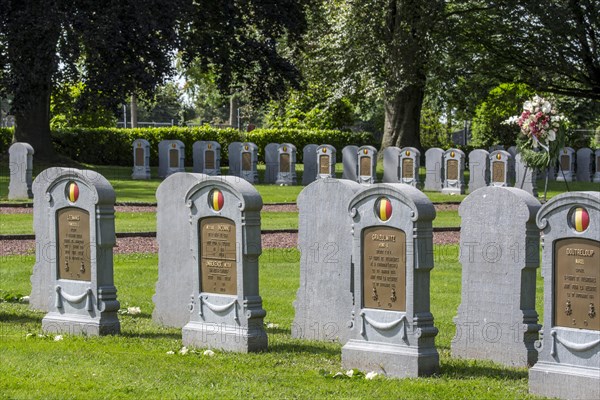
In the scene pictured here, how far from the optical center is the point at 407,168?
31.3 meters

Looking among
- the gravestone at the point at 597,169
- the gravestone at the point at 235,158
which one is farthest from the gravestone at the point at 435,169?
the gravestone at the point at 597,169

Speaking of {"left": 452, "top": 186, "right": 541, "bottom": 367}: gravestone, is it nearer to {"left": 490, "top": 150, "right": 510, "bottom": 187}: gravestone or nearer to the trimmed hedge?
{"left": 490, "top": 150, "right": 510, "bottom": 187}: gravestone

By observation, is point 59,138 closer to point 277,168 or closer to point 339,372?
point 277,168

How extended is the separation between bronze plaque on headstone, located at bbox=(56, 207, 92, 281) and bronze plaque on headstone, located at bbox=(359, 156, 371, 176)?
21.7 meters

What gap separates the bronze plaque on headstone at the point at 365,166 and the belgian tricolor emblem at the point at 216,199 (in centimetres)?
2235

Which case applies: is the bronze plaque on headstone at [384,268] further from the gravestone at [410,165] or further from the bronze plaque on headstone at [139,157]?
the bronze plaque on headstone at [139,157]

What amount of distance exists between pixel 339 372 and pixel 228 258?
1693 millimetres

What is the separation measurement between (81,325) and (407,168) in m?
21.7

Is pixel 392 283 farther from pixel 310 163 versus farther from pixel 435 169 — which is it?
pixel 310 163

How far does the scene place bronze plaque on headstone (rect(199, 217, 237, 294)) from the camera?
31.1 ft


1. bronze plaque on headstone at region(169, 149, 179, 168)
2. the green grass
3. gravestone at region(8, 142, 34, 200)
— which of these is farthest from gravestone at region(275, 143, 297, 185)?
the green grass

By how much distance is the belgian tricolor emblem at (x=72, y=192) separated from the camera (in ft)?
33.6

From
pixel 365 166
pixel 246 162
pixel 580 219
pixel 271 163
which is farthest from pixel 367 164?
pixel 580 219

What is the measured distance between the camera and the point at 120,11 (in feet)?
96.3
